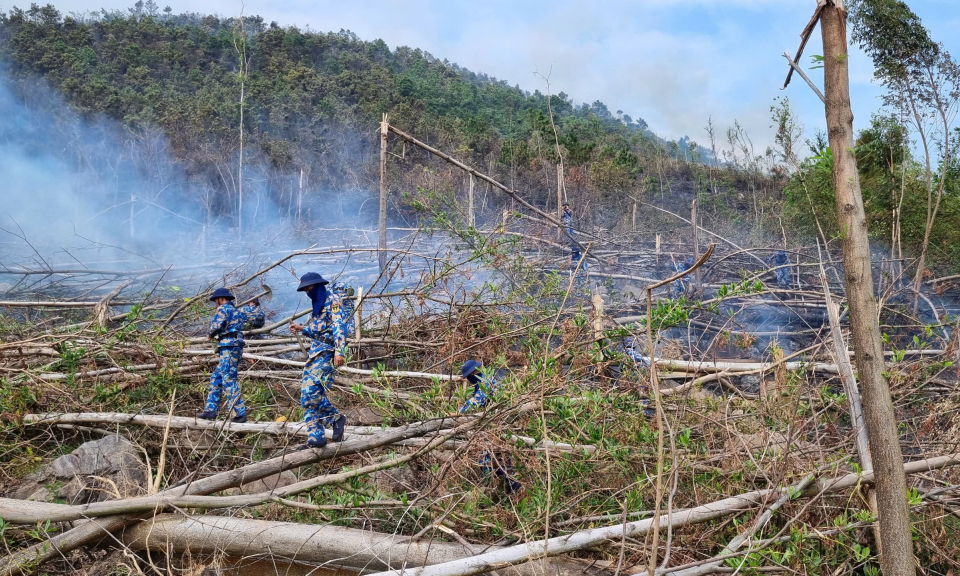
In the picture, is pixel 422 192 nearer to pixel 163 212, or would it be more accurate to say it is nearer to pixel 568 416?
pixel 568 416

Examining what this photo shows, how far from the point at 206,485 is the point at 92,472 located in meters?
1.33

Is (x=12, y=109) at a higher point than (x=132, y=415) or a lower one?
higher

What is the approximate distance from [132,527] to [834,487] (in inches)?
174

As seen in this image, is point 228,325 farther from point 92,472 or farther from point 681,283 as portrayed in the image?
point 681,283

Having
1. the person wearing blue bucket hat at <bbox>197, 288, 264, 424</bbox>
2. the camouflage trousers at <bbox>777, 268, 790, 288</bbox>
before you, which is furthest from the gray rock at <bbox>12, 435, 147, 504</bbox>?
the camouflage trousers at <bbox>777, 268, 790, 288</bbox>

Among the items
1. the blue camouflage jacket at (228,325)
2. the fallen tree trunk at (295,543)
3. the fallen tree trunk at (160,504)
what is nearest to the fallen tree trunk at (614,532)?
the fallen tree trunk at (295,543)

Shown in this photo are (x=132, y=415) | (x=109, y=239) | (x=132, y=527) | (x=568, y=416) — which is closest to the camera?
(x=568, y=416)

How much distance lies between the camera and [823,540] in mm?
3549

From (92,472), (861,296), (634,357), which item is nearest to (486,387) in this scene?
(634,357)

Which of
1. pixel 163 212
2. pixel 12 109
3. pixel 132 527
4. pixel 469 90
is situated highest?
pixel 469 90

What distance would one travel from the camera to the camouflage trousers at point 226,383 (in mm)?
5832

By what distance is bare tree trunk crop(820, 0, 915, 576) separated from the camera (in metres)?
2.44

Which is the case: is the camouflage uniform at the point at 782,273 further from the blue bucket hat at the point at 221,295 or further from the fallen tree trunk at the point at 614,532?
the blue bucket hat at the point at 221,295

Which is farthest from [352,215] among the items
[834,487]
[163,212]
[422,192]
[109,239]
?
[834,487]
